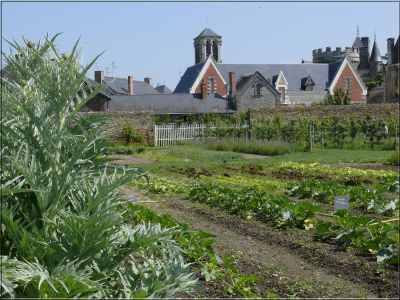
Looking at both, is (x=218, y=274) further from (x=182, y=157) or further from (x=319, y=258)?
(x=182, y=157)

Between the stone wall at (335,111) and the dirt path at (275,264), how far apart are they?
28.1 metres

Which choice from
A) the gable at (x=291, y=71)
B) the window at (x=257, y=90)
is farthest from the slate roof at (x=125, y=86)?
the window at (x=257, y=90)

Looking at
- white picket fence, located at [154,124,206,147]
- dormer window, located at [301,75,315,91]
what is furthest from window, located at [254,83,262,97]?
white picket fence, located at [154,124,206,147]

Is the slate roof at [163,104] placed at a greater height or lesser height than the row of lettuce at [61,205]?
greater

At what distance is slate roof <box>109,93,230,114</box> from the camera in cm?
4919

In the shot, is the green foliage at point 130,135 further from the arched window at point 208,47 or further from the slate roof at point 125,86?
the arched window at point 208,47

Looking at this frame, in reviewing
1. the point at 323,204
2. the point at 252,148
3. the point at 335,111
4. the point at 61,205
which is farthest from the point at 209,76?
the point at 61,205

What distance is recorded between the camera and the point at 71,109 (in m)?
3.99

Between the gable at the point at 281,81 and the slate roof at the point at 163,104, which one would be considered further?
the gable at the point at 281,81

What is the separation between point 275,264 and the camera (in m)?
5.68

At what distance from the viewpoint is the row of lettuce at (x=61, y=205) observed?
321 centimetres

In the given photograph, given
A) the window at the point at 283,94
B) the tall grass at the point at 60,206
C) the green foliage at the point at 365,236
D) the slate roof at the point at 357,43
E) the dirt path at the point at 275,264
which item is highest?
the slate roof at the point at 357,43

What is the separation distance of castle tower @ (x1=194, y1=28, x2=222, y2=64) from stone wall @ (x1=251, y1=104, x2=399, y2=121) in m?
45.4

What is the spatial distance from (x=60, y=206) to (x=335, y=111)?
113 feet
